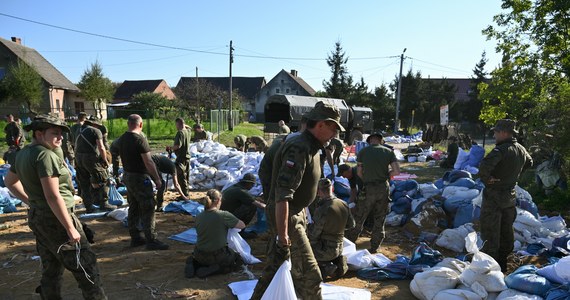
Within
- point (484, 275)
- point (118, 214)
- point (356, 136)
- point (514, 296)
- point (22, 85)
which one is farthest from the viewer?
point (22, 85)

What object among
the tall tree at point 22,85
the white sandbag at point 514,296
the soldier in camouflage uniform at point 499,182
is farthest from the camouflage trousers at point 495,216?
the tall tree at point 22,85

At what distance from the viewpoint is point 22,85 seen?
26.5 m

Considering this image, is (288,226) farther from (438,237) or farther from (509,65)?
(509,65)

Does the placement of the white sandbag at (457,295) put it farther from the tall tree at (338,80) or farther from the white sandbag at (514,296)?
the tall tree at (338,80)

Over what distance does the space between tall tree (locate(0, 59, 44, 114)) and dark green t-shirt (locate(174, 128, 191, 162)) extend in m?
23.5

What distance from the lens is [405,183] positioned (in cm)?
780

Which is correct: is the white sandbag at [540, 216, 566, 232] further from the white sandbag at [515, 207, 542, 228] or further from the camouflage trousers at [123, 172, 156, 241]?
the camouflage trousers at [123, 172, 156, 241]

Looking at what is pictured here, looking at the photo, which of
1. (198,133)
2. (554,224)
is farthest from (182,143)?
(554,224)

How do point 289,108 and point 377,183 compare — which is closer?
point 377,183

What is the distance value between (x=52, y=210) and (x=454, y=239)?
5328mm

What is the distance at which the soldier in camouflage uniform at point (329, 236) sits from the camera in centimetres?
431

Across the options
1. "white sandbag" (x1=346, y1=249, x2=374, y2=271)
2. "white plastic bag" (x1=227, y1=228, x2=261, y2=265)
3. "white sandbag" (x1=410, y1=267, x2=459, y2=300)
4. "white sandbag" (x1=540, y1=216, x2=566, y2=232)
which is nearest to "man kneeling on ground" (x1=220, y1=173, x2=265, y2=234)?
"white plastic bag" (x1=227, y1=228, x2=261, y2=265)

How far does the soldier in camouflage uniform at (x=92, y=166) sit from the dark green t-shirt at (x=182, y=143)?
1597 mm

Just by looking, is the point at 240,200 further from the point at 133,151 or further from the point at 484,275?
the point at 484,275
